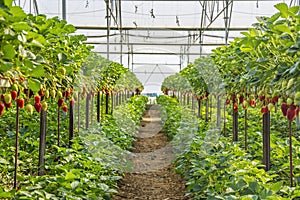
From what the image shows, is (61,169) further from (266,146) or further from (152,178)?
(152,178)

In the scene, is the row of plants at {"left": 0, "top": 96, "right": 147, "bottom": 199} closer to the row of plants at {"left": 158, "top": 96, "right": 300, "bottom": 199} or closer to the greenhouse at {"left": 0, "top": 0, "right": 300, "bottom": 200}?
the greenhouse at {"left": 0, "top": 0, "right": 300, "bottom": 200}

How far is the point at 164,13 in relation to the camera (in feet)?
69.7

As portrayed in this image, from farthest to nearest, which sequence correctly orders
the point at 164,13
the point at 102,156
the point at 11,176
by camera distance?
the point at 164,13
the point at 102,156
the point at 11,176

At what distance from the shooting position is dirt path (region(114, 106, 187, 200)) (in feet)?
20.9

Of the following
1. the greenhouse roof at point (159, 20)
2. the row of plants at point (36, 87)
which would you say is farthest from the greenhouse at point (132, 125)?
the greenhouse roof at point (159, 20)

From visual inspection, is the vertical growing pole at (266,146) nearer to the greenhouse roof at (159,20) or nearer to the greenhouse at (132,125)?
the greenhouse at (132,125)

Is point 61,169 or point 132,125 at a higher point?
point 61,169

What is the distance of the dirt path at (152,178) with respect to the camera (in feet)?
20.9

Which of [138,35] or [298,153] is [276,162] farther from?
[138,35]

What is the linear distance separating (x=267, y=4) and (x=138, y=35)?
7.58 meters

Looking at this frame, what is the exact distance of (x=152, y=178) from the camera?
776cm

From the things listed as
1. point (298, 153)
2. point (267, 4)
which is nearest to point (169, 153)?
point (298, 153)

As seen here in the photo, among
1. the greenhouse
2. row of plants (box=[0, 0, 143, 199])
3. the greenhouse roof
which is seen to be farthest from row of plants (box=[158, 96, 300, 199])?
the greenhouse roof

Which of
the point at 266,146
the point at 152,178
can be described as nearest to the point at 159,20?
the point at 152,178
